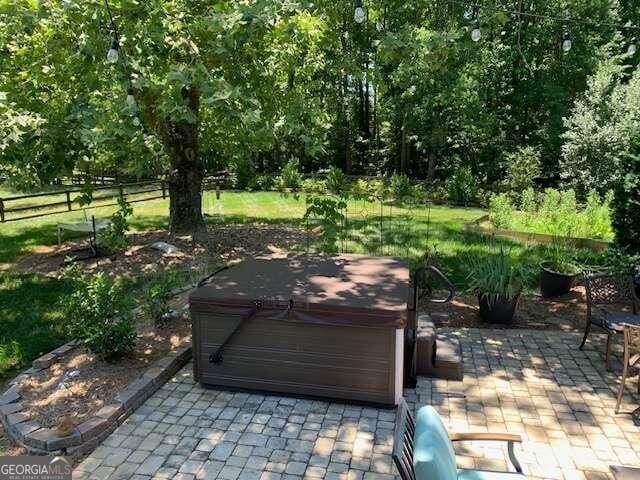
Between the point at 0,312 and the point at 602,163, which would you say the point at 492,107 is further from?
the point at 0,312

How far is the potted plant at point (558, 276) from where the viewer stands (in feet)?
23.0

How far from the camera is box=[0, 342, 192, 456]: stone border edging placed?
3623 mm

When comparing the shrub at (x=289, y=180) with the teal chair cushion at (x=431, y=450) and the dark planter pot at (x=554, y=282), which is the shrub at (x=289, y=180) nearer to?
A: the dark planter pot at (x=554, y=282)

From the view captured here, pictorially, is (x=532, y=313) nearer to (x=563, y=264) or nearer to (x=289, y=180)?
(x=563, y=264)

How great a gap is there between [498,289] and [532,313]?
3.01ft

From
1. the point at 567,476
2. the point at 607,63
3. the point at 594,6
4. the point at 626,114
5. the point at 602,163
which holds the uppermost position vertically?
the point at 594,6

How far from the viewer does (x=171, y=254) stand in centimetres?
887

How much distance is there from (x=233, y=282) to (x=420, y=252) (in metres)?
5.33

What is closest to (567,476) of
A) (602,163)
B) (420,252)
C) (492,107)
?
(420,252)

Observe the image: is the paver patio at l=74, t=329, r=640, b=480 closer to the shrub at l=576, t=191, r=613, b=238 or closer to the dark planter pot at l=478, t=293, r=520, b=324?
the dark planter pot at l=478, t=293, r=520, b=324

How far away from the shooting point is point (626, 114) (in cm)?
1488

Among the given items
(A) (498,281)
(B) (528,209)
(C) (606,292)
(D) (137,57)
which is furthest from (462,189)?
(D) (137,57)

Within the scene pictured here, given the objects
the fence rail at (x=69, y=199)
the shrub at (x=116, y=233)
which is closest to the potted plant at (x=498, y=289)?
the shrub at (x=116, y=233)

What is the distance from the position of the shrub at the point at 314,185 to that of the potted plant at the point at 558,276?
11.4m
